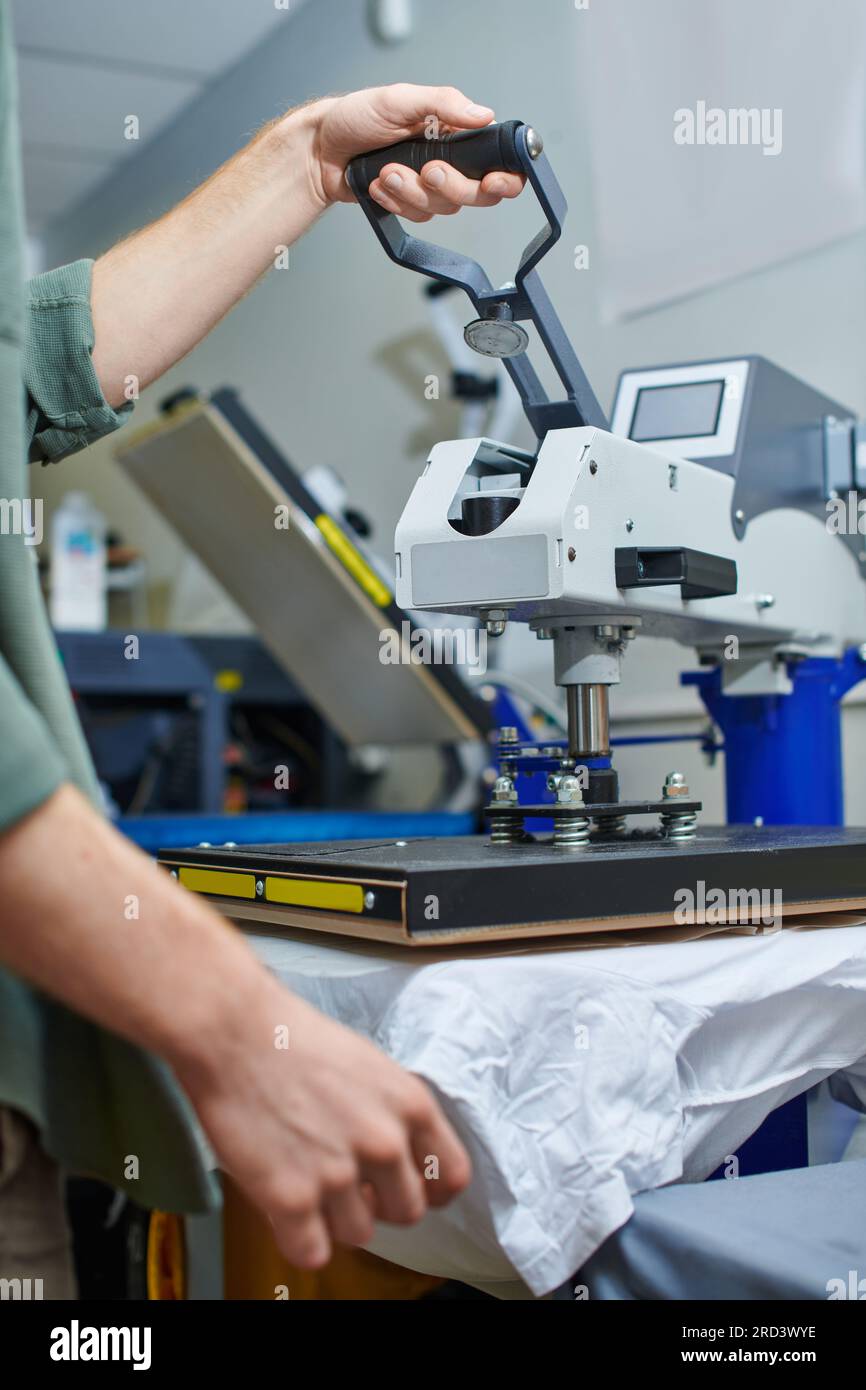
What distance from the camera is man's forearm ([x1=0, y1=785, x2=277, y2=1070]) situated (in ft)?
1.47

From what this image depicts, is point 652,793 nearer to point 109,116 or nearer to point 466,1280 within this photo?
point 466,1280

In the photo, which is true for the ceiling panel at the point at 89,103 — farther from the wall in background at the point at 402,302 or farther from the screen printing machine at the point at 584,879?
the screen printing machine at the point at 584,879

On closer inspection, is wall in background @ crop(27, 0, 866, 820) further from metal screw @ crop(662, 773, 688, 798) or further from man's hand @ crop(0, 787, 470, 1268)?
man's hand @ crop(0, 787, 470, 1268)

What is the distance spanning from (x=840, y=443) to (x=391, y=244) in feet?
2.02

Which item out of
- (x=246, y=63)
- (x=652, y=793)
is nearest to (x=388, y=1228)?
(x=652, y=793)

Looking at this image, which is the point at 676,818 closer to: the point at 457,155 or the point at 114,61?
the point at 457,155

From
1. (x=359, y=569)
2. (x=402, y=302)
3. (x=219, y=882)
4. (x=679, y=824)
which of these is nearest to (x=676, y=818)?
(x=679, y=824)

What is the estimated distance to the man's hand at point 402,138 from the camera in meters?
0.91

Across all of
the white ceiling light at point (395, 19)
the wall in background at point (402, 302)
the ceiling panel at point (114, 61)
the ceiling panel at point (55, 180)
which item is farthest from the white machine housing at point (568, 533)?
the ceiling panel at point (55, 180)

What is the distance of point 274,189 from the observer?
0.96m

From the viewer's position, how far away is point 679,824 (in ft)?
3.23

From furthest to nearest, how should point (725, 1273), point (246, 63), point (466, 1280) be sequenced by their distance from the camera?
point (246, 63)
point (466, 1280)
point (725, 1273)

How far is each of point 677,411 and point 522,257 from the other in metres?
0.34

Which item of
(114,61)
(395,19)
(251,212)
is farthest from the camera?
(114,61)
